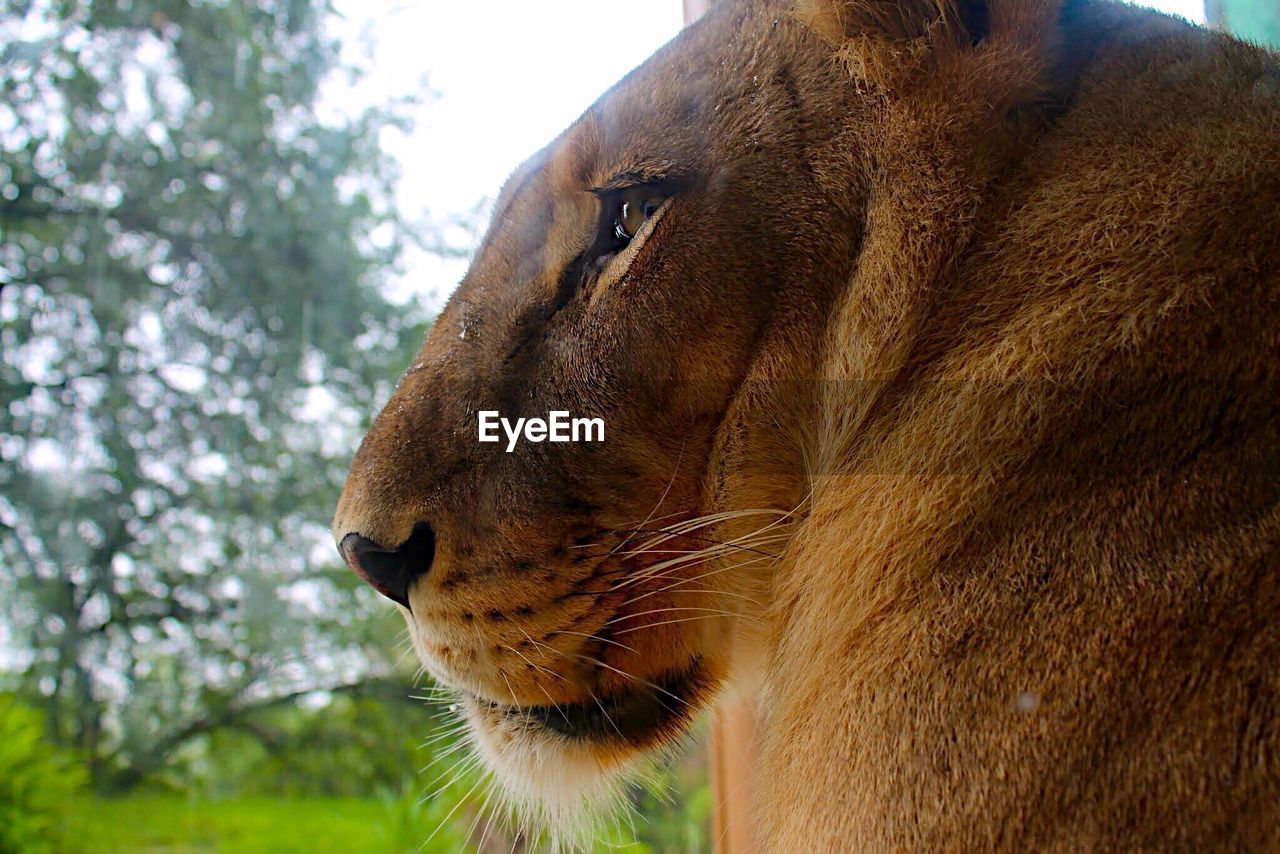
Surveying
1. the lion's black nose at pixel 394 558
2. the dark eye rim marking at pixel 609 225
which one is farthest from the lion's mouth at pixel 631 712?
the dark eye rim marking at pixel 609 225

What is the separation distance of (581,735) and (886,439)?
38 cm

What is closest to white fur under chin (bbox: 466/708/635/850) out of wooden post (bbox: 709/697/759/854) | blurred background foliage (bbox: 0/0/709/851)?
wooden post (bbox: 709/697/759/854)

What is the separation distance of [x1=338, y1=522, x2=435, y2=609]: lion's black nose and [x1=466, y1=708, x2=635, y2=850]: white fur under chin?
0.56 feet

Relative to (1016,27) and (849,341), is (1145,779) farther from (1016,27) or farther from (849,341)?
(1016,27)

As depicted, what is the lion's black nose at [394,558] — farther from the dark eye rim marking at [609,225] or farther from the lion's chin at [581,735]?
the dark eye rim marking at [609,225]

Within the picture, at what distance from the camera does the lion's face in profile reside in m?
0.74

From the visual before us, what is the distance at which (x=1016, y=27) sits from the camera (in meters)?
0.71

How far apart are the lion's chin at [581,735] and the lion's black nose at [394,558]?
0.50ft

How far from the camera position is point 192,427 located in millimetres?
1275

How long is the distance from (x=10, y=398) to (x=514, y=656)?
2.96 feet

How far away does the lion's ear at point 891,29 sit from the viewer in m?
→ 0.73

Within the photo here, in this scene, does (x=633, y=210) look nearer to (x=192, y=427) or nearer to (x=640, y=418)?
(x=640, y=418)

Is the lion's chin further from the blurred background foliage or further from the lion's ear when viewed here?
the lion's ear

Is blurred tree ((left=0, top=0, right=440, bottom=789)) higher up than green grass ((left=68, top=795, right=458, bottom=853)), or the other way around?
blurred tree ((left=0, top=0, right=440, bottom=789))
